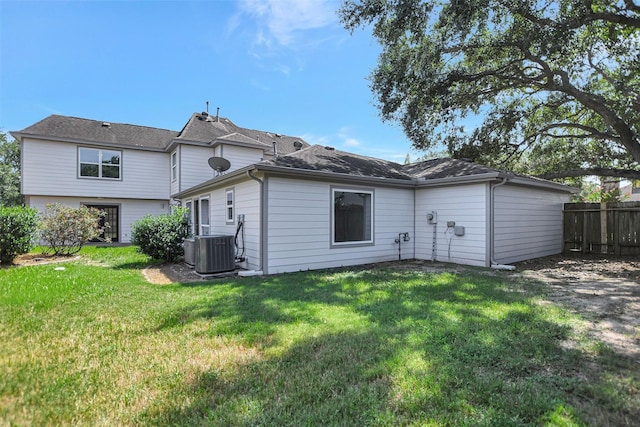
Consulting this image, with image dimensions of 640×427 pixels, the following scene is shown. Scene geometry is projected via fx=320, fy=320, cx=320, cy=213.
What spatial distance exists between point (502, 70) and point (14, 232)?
50.3 ft

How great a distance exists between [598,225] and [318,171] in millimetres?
10336

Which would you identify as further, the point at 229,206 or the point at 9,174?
the point at 9,174

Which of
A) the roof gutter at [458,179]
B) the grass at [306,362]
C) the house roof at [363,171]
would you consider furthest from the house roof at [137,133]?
the grass at [306,362]

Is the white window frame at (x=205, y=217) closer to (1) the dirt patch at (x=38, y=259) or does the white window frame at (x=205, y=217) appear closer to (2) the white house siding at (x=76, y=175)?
(1) the dirt patch at (x=38, y=259)

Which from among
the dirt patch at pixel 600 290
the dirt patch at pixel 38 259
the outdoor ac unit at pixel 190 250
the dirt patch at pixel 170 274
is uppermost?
the outdoor ac unit at pixel 190 250

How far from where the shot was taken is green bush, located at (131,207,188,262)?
30.9 feet

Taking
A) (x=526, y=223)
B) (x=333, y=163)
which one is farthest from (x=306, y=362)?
(x=526, y=223)

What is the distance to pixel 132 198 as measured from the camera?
1581 cm

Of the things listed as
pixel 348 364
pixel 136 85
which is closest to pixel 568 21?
pixel 348 364

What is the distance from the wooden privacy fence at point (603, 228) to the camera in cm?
1041

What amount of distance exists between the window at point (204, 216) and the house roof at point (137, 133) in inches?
149

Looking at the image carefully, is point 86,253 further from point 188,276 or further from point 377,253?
point 377,253

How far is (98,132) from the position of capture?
15383 mm

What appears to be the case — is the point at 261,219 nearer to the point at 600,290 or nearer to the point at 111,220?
the point at 600,290
